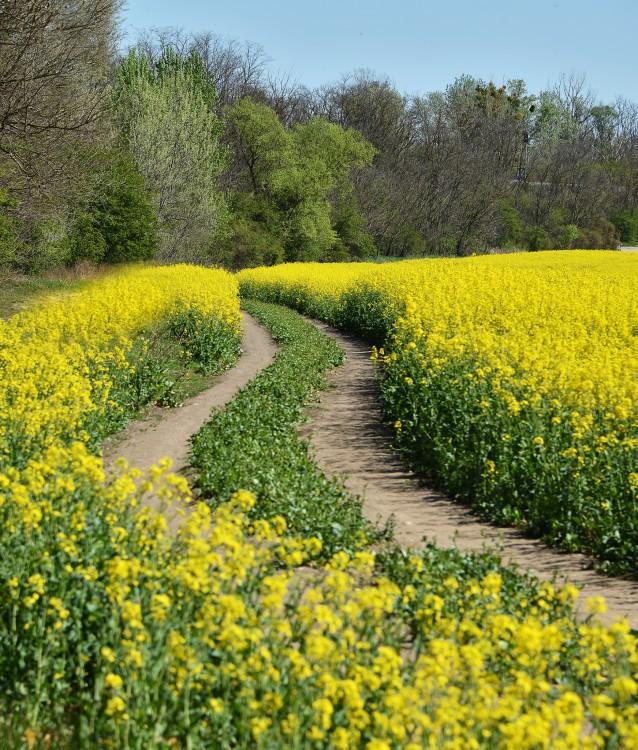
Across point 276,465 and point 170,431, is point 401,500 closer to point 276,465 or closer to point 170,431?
point 276,465

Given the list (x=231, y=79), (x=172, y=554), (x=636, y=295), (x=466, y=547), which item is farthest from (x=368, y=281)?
(x=231, y=79)

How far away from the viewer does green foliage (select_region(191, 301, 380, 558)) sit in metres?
7.83

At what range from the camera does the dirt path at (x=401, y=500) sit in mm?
7444

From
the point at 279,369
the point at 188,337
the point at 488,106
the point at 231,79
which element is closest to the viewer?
the point at 279,369

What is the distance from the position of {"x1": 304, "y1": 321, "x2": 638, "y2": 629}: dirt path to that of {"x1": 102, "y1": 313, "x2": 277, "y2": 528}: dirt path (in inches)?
67.1

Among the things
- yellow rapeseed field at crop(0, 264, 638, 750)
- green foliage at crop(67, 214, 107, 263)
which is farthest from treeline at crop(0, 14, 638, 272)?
yellow rapeseed field at crop(0, 264, 638, 750)

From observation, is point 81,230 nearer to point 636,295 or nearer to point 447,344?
point 636,295

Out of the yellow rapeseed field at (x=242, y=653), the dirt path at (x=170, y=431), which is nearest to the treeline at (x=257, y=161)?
the dirt path at (x=170, y=431)

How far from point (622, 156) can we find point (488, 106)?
1707cm

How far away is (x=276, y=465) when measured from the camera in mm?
9523

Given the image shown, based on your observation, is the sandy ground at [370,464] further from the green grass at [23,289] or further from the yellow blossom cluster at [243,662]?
the green grass at [23,289]

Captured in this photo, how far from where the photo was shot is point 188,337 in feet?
64.0

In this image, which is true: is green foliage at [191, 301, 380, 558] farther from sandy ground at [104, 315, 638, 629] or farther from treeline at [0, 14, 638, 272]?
treeline at [0, 14, 638, 272]

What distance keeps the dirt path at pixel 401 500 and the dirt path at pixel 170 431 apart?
1704mm
